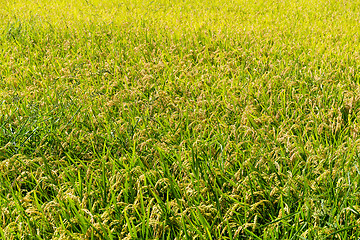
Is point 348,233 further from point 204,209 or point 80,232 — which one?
point 80,232

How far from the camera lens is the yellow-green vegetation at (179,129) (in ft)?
5.36

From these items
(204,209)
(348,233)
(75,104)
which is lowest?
(348,233)

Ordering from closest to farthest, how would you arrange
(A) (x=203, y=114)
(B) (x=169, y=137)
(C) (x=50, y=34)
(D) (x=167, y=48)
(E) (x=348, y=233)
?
1. (E) (x=348, y=233)
2. (B) (x=169, y=137)
3. (A) (x=203, y=114)
4. (D) (x=167, y=48)
5. (C) (x=50, y=34)

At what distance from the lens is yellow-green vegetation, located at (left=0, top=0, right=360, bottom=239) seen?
1633mm

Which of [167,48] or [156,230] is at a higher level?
[167,48]

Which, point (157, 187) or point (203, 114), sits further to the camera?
point (203, 114)

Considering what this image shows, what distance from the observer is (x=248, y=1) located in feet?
23.4

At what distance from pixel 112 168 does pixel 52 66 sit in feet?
7.10

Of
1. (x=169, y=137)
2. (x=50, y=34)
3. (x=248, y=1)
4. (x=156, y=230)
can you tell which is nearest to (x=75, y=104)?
(x=169, y=137)

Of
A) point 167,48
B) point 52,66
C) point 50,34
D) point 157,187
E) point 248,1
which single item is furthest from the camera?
point 248,1

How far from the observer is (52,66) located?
376 centimetres

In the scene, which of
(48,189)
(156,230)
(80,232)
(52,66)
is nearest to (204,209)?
(156,230)

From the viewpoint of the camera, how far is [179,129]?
2.31m

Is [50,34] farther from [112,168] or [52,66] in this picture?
[112,168]
